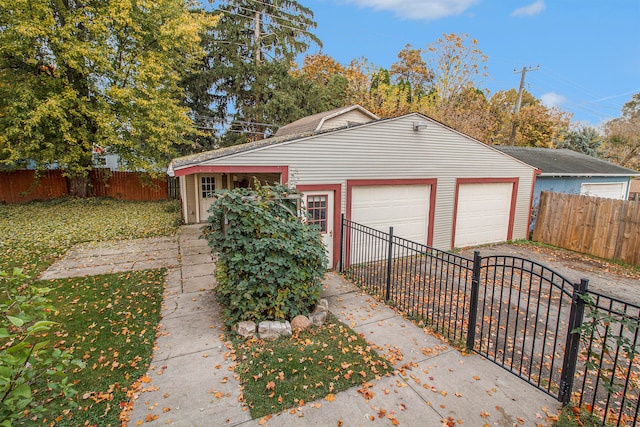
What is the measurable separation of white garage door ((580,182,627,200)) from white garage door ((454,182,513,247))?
4946mm

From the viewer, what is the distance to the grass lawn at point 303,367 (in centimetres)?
332

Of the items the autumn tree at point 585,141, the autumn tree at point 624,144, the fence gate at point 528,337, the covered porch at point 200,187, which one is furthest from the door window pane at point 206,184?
the autumn tree at point 624,144

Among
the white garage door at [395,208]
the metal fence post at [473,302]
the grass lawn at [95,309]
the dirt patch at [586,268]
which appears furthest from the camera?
the white garage door at [395,208]

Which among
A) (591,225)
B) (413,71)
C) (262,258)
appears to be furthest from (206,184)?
(413,71)

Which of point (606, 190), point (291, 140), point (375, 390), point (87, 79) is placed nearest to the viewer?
point (375, 390)

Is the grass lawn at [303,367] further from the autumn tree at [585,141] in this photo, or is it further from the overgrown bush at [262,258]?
the autumn tree at [585,141]

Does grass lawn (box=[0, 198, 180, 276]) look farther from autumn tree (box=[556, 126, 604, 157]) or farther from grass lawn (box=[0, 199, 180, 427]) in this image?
autumn tree (box=[556, 126, 604, 157])

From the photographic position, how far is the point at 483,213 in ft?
33.1

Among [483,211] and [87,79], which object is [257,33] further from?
[483,211]

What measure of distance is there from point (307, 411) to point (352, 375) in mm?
723

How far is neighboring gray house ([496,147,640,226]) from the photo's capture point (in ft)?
38.1

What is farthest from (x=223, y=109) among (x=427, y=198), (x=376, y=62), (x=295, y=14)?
(x=427, y=198)

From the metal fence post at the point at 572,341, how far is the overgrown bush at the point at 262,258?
9.90 feet

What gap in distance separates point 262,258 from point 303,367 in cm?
152
